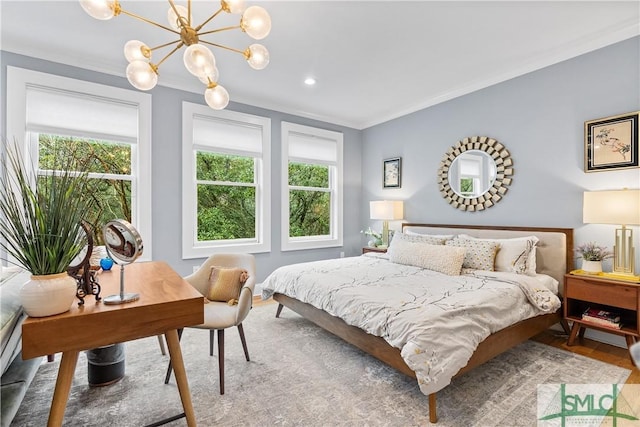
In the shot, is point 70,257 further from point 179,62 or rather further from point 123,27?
point 179,62

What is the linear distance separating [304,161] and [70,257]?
3.77 meters

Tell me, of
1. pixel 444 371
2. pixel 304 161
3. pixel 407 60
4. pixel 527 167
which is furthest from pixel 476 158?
pixel 444 371

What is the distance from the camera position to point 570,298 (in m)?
2.68

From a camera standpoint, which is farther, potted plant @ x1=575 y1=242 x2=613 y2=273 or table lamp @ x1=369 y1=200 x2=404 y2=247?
table lamp @ x1=369 y1=200 x2=404 y2=247

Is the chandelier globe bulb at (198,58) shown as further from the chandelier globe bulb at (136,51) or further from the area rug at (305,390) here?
the area rug at (305,390)

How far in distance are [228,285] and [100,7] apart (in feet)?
6.28

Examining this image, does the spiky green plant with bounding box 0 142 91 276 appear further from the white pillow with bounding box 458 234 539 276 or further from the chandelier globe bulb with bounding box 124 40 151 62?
the white pillow with bounding box 458 234 539 276

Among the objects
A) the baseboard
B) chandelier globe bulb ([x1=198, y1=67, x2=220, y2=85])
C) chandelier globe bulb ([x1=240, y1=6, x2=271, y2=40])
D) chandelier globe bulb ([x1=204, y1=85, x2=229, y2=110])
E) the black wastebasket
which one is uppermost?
A: chandelier globe bulb ([x1=240, y1=6, x2=271, y2=40])

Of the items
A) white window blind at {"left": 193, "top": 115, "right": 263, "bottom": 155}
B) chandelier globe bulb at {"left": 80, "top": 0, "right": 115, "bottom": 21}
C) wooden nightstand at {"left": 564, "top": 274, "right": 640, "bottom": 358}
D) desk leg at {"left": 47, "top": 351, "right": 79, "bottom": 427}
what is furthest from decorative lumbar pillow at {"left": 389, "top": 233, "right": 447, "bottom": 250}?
chandelier globe bulb at {"left": 80, "top": 0, "right": 115, "bottom": 21}

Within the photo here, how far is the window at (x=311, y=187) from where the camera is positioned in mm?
4637

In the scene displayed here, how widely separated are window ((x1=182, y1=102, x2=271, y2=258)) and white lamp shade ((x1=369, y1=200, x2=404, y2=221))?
5.30 feet

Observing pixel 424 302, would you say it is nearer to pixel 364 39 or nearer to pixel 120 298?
pixel 120 298

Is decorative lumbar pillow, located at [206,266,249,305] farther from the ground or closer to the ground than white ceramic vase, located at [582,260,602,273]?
closer to the ground

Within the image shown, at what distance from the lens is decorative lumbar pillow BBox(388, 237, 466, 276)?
119 inches
